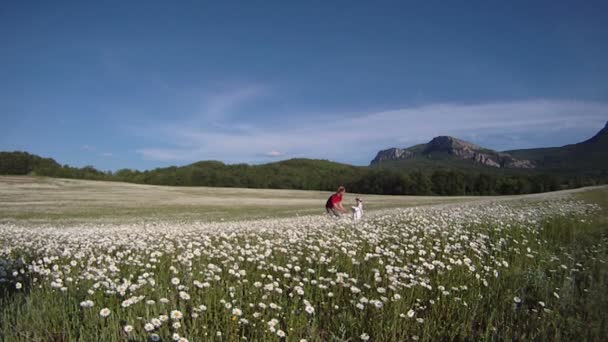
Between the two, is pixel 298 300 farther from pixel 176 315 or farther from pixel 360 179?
pixel 360 179

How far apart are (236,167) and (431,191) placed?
67231mm

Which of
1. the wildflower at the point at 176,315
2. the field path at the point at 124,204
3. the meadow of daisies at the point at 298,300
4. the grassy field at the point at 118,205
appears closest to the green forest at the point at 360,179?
the field path at the point at 124,204

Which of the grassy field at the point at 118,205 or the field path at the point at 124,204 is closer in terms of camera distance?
the field path at the point at 124,204

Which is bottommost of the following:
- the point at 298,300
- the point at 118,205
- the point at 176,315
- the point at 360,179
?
the point at 118,205

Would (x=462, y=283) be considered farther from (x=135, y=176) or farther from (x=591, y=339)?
(x=135, y=176)

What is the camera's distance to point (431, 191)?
10488 centimetres

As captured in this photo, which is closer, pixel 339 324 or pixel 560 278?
pixel 339 324

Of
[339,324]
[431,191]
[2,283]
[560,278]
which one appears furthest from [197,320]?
[431,191]

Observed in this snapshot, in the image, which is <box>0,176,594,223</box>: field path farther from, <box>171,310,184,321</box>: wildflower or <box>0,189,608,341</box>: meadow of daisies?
<box>171,310,184,321</box>: wildflower

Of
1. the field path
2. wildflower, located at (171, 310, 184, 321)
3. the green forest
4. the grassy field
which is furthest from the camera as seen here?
the green forest

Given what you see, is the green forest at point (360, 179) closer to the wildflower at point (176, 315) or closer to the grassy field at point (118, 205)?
the grassy field at point (118, 205)

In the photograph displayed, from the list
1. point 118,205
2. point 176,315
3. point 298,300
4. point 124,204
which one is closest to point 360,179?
point 124,204

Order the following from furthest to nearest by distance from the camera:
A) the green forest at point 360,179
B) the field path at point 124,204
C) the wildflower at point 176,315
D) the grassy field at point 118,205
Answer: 1. the green forest at point 360,179
2. the grassy field at point 118,205
3. the field path at point 124,204
4. the wildflower at point 176,315

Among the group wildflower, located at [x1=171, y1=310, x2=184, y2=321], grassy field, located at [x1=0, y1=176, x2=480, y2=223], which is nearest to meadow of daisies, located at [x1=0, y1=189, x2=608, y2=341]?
wildflower, located at [x1=171, y1=310, x2=184, y2=321]
